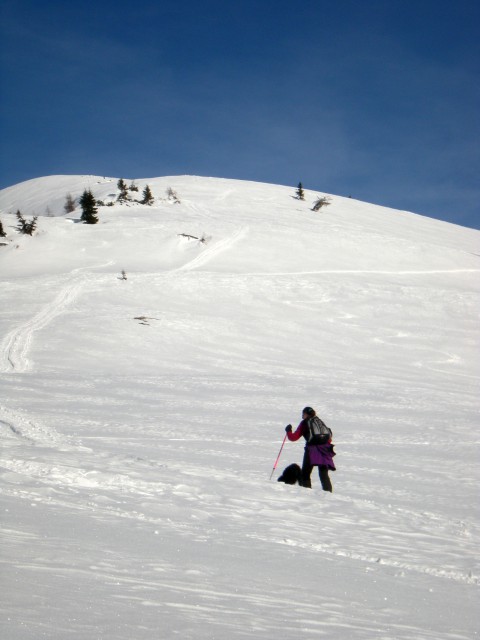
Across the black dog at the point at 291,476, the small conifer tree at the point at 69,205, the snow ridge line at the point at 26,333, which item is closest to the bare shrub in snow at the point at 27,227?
the snow ridge line at the point at 26,333

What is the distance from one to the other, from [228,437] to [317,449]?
14.3 ft

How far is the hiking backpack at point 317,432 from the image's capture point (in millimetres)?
9461

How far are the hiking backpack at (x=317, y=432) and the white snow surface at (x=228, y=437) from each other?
91cm

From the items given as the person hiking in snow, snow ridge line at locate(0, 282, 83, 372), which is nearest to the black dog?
the person hiking in snow

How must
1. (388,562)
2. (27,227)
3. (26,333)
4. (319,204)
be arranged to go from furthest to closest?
1. (319,204)
2. (27,227)
3. (26,333)
4. (388,562)

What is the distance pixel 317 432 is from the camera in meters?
9.49

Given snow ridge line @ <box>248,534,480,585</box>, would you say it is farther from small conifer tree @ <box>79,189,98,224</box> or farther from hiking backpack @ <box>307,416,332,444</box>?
small conifer tree @ <box>79,189,98,224</box>

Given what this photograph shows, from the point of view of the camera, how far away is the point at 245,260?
146 ft

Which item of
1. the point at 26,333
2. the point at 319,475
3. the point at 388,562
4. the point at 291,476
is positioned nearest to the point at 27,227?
the point at 26,333

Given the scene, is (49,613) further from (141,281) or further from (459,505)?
(141,281)

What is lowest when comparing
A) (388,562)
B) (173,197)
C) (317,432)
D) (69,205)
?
(388,562)

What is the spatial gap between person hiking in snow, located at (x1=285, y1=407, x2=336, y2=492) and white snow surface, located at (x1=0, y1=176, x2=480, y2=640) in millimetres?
559

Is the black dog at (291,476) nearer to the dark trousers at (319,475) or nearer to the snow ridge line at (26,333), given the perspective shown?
the dark trousers at (319,475)

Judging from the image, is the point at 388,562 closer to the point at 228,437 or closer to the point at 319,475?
the point at 319,475
